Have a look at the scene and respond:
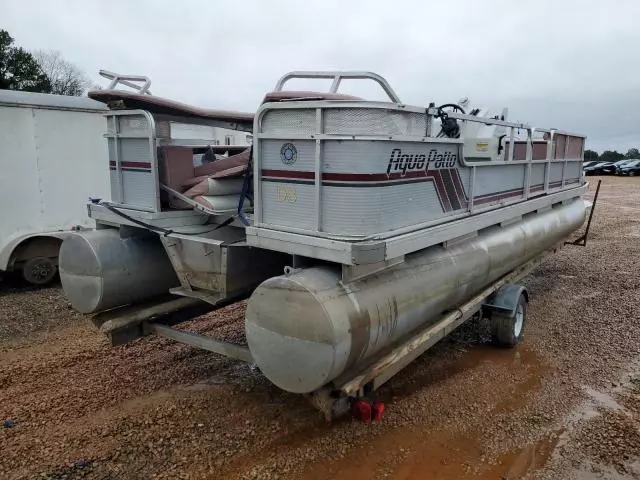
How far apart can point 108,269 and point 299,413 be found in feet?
6.16

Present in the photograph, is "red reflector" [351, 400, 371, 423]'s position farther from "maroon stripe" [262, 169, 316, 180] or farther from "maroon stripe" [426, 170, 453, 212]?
"maroon stripe" [426, 170, 453, 212]

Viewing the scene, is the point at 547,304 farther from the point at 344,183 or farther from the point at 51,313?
the point at 51,313

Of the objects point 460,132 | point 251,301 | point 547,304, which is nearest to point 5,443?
point 251,301

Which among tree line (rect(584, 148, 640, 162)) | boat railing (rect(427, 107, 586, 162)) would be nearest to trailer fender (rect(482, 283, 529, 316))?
boat railing (rect(427, 107, 586, 162))

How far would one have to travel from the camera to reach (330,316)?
3066 mm

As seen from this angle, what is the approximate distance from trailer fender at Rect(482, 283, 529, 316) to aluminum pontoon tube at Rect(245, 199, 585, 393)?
1.48 m

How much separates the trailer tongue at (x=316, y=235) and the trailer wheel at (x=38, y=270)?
12.6ft

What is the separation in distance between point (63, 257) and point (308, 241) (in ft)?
7.40

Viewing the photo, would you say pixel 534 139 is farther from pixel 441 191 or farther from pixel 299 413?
pixel 299 413

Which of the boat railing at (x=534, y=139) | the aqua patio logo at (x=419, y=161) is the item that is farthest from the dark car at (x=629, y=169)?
the aqua patio logo at (x=419, y=161)

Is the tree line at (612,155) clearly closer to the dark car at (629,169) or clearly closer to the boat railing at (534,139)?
the dark car at (629,169)

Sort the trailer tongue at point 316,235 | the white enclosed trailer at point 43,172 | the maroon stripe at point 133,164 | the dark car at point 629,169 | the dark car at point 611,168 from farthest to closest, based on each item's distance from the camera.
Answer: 1. the dark car at point 611,168
2. the dark car at point 629,169
3. the white enclosed trailer at point 43,172
4. the maroon stripe at point 133,164
5. the trailer tongue at point 316,235

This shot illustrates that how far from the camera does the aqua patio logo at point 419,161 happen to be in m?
3.37

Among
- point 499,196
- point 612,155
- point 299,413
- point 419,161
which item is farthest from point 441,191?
point 612,155
